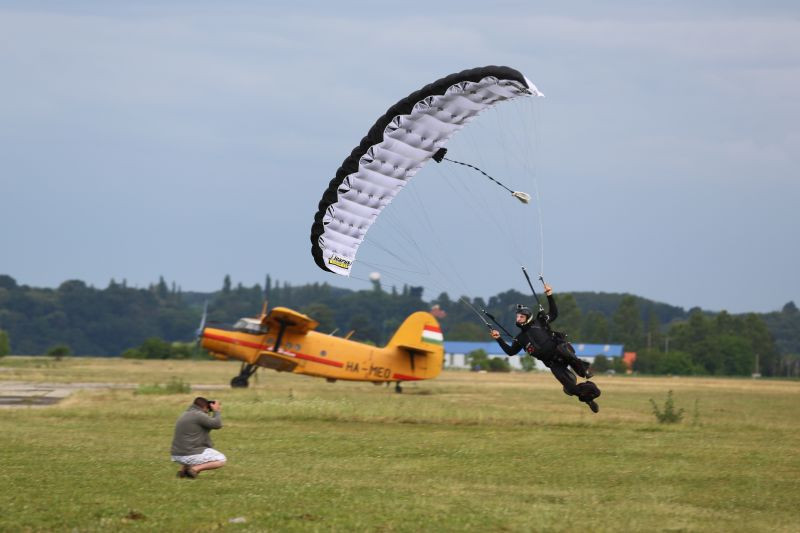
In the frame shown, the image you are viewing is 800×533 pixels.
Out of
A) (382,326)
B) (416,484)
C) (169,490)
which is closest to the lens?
(169,490)

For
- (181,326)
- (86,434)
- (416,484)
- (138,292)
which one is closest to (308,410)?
(86,434)

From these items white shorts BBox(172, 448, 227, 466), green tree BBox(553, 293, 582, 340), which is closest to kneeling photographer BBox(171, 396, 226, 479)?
white shorts BBox(172, 448, 227, 466)

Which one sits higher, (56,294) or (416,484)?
(56,294)

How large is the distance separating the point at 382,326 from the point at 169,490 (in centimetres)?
14630

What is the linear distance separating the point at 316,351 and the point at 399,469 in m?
22.6

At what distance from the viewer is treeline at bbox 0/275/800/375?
370 feet

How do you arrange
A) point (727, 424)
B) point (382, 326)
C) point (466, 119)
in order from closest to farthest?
point (466, 119), point (727, 424), point (382, 326)

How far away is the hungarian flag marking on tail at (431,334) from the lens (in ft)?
139

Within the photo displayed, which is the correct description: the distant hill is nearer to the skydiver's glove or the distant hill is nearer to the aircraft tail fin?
the aircraft tail fin

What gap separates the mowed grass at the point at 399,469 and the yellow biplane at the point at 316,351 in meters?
6.90

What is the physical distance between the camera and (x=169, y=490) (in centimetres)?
1493

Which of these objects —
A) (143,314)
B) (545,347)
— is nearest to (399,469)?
(545,347)

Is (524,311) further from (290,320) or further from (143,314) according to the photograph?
(143,314)

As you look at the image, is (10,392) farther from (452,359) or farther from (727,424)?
(452,359)
